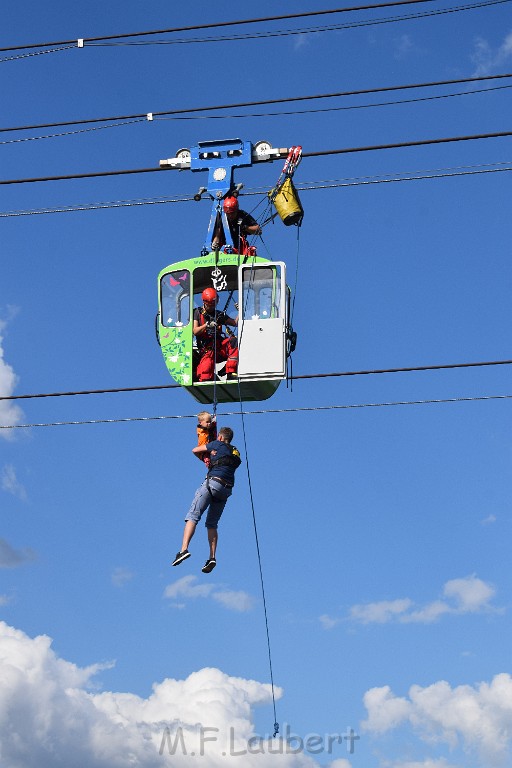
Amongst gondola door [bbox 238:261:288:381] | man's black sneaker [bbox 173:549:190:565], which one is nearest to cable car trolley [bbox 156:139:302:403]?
gondola door [bbox 238:261:288:381]

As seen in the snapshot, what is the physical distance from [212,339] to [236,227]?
6.43 ft

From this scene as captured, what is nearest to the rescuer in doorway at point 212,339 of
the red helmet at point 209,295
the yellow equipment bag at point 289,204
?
the red helmet at point 209,295

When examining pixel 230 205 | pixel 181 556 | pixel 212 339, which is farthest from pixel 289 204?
pixel 181 556

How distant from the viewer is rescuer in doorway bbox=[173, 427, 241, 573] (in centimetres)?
1741

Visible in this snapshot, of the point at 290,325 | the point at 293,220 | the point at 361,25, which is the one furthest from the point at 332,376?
the point at 361,25

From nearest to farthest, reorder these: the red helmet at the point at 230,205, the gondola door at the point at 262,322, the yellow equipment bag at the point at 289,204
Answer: the gondola door at the point at 262,322 < the yellow equipment bag at the point at 289,204 < the red helmet at the point at 230,205

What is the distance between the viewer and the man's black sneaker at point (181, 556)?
1727 centimetres

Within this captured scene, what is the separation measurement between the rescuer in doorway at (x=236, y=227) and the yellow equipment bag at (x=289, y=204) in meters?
0.76

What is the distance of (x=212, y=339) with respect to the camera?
1866 cm

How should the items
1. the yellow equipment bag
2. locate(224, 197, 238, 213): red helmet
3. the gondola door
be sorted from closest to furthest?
the gondola door
the yellow equipment bag
locate(224, 197, 238, 213): red helmet

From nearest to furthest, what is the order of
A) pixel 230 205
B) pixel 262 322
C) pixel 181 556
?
pixel 181 556, pixel 262 322, pixel 230 205

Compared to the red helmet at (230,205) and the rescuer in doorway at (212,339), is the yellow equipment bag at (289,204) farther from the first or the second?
the rescuer in doorway at (212,339)

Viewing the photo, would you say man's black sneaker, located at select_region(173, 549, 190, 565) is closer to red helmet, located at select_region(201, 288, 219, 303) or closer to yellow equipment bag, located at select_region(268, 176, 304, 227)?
red helmet, located at select_region(201, 288, 219, 303)

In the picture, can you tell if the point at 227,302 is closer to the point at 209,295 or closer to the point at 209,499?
the point at 209,295
